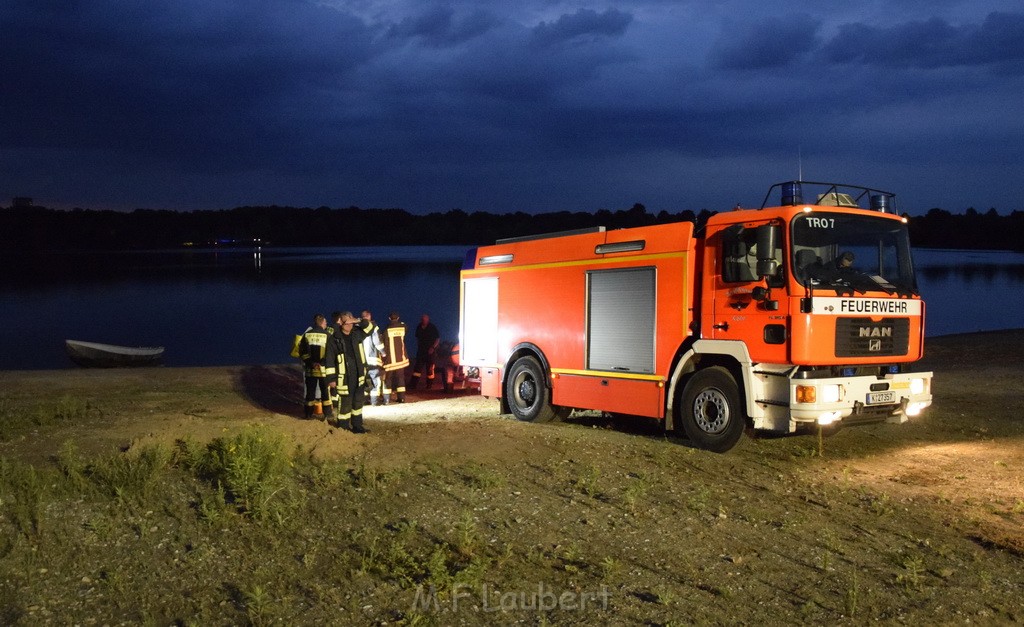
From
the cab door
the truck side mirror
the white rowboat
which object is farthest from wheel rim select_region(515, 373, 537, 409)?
the white rowboat

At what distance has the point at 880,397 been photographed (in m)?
10.5

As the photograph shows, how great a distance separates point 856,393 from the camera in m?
10.3

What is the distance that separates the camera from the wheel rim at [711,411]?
10.8 meters

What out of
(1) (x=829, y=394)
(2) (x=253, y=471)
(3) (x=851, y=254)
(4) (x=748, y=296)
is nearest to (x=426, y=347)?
(4) (x=748, y=296)

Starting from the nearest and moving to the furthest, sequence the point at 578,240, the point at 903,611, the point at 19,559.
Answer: the point at 903,611 < the point at 19,559 < the point at 578,240

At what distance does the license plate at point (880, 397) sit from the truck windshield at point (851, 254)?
1186 millimetres

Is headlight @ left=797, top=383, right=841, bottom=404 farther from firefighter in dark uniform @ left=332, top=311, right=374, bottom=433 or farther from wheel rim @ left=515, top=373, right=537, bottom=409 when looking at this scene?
firefighter in dark uniform @ left=332, top=311, right=374, bottom=433

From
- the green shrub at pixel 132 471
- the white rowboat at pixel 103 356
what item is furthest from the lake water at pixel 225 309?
the green shrub at pixel 132 471

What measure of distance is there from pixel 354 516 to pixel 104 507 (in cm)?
214

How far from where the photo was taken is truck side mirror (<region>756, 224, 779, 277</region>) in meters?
9.95

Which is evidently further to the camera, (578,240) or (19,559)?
(578,240)

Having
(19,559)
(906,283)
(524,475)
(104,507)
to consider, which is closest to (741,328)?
(906,283)

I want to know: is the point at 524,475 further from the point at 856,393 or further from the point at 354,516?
the point at 856,393

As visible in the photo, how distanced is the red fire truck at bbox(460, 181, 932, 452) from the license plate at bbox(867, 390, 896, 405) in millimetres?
15
